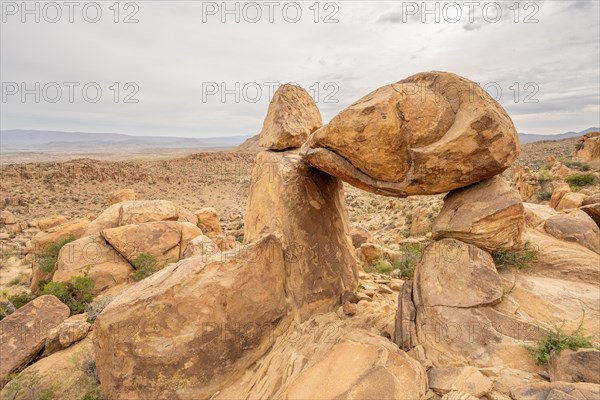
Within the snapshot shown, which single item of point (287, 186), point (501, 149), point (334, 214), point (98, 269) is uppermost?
point (501, 149)

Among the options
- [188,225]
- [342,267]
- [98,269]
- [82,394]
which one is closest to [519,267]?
[342,267]

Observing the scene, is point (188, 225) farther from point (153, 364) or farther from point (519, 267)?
point (519, 267)

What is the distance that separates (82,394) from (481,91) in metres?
7.41

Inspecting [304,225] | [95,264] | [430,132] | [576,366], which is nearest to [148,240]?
[95,264]

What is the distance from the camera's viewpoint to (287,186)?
6.26m

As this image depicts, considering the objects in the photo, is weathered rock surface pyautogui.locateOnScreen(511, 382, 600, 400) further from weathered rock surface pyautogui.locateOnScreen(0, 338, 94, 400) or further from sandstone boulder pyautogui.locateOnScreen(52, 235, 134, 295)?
sandstone boulder pyautogui.locateOnScreen(52, 235, 134, 295)

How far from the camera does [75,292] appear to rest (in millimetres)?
9031

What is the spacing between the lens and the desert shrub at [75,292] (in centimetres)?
858

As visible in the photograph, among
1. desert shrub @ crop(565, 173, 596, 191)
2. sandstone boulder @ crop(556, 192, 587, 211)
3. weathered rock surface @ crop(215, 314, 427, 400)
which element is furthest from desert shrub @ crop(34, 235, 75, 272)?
desert shrub @ crop(565, 173, 596, 191)

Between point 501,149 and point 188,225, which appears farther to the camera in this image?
point 188,225

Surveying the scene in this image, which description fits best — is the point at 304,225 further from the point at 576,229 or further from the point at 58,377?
the point at 58,377

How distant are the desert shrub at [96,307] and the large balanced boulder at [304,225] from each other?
4.11 m

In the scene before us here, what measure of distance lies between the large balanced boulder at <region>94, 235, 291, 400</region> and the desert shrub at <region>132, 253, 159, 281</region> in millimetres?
4888

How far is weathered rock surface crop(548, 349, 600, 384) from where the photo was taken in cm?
353
